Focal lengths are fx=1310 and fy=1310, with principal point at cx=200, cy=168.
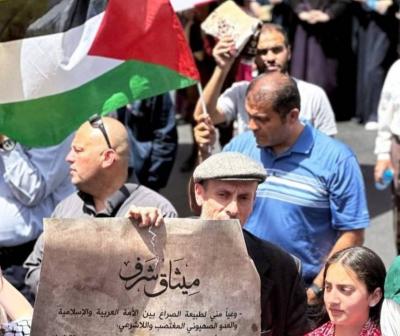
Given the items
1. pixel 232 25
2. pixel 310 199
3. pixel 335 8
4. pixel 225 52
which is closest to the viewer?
pixel 310 199

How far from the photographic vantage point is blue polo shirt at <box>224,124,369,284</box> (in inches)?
238

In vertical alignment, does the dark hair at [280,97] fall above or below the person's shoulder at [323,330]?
above

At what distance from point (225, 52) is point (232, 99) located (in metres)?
0.51

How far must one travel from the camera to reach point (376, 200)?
11125 millimetres

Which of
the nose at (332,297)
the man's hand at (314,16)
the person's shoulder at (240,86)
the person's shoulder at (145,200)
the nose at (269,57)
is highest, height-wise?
the nose at (332,297)

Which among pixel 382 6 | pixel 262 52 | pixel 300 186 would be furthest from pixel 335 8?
pixel 300 186

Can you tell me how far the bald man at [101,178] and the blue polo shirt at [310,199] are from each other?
554 millimetres

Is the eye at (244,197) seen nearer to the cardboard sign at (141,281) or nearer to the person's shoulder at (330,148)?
the cardboard sign at (141,281)

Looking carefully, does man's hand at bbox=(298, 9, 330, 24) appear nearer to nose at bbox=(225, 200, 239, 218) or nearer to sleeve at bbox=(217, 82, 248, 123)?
sleeve at bbox=(217, 82, 248, 123)

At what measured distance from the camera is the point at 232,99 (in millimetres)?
7195

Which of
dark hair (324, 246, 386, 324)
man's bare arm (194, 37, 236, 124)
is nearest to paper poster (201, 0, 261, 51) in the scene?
man's bare arm (194, 37, 236, 124)

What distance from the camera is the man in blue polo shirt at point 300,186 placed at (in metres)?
6.05

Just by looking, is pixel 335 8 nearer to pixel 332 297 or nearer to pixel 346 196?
pixel 346 196

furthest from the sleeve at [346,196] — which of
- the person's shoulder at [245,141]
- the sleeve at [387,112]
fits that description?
the sleeve at [387,112]
